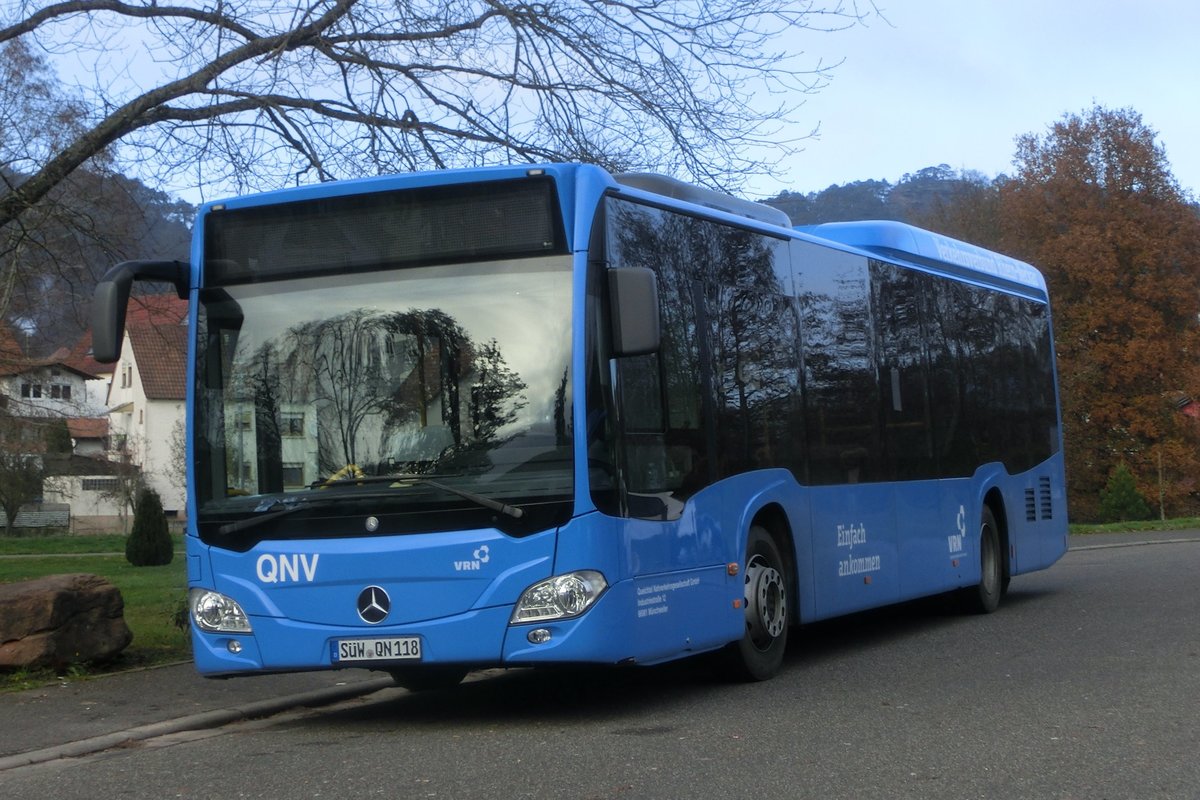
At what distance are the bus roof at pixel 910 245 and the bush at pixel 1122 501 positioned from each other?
33.4m

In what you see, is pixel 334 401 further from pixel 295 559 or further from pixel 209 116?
pixel 209 116

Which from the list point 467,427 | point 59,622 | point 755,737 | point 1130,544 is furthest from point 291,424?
point 1130,544

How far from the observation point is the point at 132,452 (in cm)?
6844

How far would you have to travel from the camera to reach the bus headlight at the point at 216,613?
9.36m

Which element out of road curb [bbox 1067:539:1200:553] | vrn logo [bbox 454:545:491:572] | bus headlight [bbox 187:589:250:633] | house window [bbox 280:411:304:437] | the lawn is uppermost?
house window [bbox 280:411:304:437]

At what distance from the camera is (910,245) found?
1455 cm

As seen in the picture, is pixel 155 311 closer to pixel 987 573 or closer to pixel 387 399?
pixel 387 399

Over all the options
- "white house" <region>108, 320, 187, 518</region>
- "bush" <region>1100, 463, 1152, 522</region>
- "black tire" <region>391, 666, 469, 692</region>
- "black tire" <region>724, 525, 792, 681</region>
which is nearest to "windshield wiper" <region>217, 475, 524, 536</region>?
"black tire" <region>391, 666, 469, 692</region>

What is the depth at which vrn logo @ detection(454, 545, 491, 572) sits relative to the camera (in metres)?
8.78

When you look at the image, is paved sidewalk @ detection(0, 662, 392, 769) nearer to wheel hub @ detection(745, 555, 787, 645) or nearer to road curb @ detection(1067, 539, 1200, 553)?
wheel hub @ detection(745, 555, 787, 645)

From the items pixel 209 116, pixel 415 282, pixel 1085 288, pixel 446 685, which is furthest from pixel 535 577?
pixel 1085 288

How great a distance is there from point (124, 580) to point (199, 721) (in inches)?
708

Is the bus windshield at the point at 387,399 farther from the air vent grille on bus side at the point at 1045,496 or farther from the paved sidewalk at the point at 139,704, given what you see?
the air vent grille on bus side at the point at 1045,496

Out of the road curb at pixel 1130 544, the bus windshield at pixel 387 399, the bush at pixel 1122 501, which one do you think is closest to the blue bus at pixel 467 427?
the bus windshield at pixel 387 399
